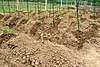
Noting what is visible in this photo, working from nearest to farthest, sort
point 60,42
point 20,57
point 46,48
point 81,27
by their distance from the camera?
point 20,57
point 46,48
point 60,42
point 81,27

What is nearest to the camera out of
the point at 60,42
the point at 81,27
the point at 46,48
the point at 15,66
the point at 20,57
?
the point at 15,66

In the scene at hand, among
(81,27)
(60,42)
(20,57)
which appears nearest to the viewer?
(20,57)

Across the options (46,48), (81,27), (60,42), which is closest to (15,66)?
(46,48)

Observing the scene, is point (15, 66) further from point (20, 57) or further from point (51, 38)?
point (51, 38)

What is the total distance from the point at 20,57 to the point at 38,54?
50 cm

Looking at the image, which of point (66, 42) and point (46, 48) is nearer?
point (46, 48)

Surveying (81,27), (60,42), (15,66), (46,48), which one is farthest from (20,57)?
(81,27)

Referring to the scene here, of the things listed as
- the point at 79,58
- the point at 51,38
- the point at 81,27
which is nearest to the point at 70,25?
the point at 81,27

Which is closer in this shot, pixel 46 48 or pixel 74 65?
pixel 74 65

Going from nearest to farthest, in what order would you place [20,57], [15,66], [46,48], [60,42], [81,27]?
[15,66]
[20,57]
[46,48]
[60,42]
[81,27]

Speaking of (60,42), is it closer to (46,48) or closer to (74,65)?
(46,48)

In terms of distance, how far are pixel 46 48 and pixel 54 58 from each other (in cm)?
58

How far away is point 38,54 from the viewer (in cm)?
553

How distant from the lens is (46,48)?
585 cm
